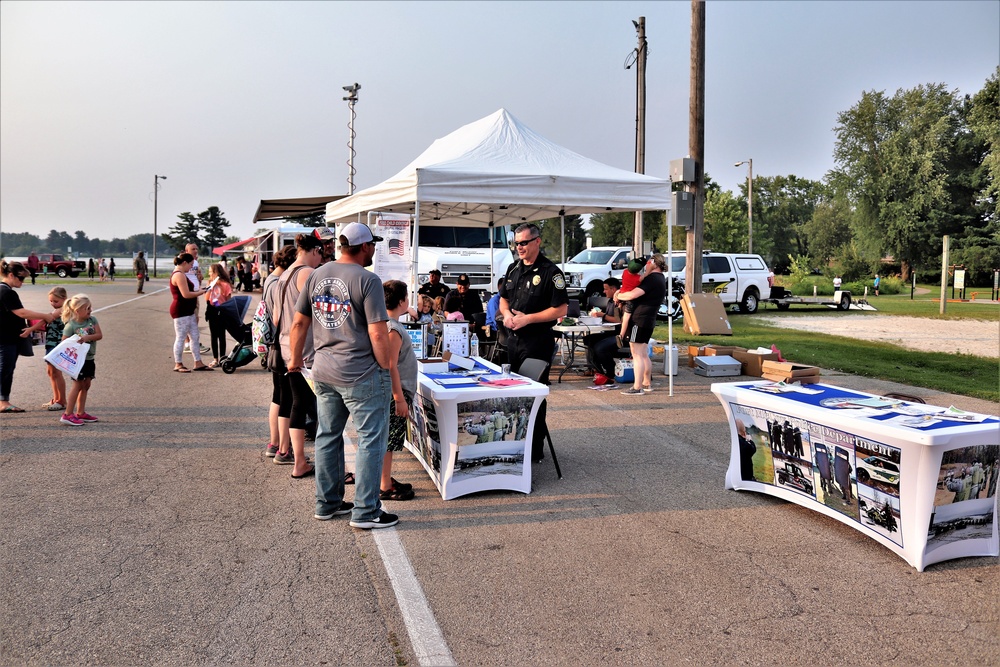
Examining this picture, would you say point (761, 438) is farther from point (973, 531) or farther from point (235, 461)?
point (235, 461)

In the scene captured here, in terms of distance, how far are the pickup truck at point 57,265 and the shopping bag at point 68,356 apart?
5031 cm

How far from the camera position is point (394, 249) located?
34.9 ft

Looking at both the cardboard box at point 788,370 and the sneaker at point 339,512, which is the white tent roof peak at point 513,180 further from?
the sneaker at point 339,512

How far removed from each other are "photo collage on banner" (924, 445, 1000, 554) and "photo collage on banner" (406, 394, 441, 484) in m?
3.08

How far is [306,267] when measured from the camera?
5.69m

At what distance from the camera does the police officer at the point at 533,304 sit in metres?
5.98

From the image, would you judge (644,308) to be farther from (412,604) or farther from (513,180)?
(412,604)

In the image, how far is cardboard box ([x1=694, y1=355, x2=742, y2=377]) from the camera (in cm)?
1096

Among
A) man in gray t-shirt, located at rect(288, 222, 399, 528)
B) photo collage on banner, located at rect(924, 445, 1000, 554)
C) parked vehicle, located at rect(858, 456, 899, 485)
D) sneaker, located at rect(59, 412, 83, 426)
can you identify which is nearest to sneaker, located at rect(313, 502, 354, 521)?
man in gray t-shirt, located at rect(288, 222, 399, 528)

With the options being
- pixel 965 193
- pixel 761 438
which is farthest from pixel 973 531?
pixel 965 193

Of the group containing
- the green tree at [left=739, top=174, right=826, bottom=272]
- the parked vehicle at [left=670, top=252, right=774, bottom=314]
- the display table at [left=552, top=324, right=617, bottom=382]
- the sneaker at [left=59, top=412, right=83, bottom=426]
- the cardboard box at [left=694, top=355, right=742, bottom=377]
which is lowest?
the sneaker at [left=59, top=412, right=83, bottom=426]

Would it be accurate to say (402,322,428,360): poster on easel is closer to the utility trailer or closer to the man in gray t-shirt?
the man in gray t-shirt

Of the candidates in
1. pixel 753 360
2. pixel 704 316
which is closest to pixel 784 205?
pixel 704 316

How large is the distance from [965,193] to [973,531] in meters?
57.7
